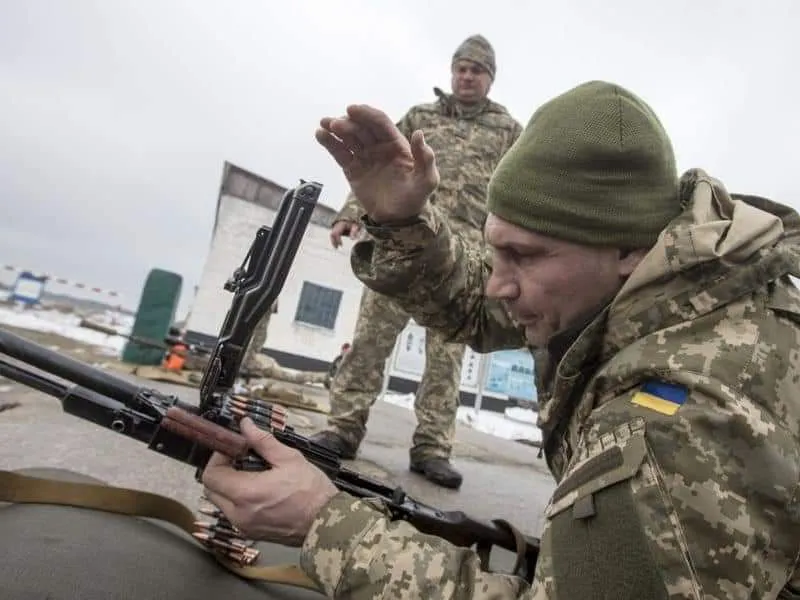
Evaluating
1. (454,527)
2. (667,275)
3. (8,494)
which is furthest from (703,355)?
(8,494)

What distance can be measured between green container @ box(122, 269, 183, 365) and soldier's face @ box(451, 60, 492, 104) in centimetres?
466

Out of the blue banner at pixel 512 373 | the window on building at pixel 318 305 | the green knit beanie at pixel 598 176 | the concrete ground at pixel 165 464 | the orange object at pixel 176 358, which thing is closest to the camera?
the green knit beanie at pixel 598 176

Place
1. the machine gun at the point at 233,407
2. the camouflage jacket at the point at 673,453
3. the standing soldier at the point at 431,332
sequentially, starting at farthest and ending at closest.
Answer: the standing soldier at the point at 431,332, the machine gun at the point at 233,407, the camouflage jacket at the point at 673,453

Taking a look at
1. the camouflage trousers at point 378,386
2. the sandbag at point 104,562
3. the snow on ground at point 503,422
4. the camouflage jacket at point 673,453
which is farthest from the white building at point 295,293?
the camouflage jacket at point 673,453

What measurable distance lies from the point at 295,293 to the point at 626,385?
13694mm

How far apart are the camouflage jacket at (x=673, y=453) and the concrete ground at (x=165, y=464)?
33.6 inches

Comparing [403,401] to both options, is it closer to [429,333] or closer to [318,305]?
[318,305]

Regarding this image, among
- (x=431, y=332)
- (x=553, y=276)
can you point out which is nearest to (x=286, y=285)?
(x=431, y=332)

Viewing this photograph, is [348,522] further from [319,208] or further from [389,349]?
[319,208]

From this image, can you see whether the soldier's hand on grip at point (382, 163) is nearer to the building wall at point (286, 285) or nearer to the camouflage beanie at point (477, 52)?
the camouflage beanie at point (477, 52)

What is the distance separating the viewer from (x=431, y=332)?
10.7ft

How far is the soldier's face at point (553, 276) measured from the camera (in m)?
1.26

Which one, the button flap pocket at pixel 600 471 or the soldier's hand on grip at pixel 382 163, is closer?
the button flap pocket at pixel 600 471

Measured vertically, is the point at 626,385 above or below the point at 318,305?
below
